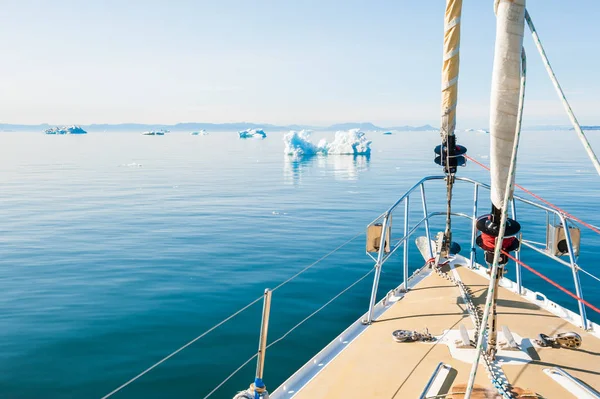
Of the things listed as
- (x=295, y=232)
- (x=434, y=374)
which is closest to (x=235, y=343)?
(x=434, y=374)

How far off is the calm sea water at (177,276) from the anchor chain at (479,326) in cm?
273

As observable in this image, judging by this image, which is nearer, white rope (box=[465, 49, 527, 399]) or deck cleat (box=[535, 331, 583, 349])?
white rope (box=[465, 49, 527, 399])

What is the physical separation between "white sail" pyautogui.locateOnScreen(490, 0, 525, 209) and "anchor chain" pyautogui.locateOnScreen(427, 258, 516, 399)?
231 centimetres

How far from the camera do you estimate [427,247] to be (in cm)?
1054

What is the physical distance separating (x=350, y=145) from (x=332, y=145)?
3657mm

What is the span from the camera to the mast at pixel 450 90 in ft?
23.5

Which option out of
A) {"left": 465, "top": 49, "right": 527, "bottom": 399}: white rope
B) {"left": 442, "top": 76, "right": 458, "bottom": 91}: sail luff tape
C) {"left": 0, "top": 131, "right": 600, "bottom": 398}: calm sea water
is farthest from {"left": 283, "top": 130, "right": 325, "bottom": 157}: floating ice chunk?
{"left": 465, "top": 49, "right": 527, "bottom": 399}: white rope

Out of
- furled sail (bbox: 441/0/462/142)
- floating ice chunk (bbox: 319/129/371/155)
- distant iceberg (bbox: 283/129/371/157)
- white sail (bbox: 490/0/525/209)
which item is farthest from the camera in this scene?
floating ice chunk (bbox: 319/129/371/155)

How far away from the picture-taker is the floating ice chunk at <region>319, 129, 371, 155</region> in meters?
67.0

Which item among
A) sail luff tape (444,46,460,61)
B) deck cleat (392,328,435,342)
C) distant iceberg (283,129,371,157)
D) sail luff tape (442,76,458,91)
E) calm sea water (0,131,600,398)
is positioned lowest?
calm sea water (0,131,600,398)

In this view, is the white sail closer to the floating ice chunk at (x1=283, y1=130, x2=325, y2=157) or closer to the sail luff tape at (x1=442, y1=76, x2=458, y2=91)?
the sail luff tape at (x1=442, y1=76, x2=458, y2=91)

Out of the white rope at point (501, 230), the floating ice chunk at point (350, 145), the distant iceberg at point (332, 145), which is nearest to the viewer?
the white rope at point (501, 230)

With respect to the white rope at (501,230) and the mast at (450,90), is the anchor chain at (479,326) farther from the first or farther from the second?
the mast at (450,90)

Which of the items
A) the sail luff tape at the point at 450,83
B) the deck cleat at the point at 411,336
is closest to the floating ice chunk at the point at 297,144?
the sail luff tape at the point at 450,83
